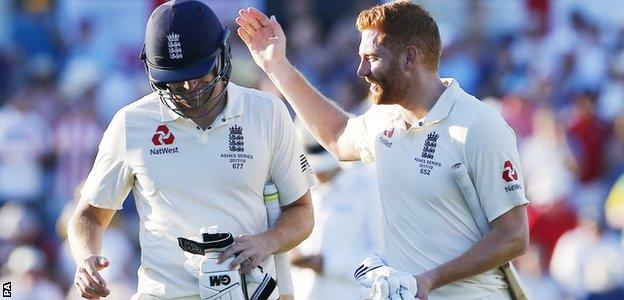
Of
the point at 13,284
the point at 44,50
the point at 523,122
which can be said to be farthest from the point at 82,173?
the point at 523,122

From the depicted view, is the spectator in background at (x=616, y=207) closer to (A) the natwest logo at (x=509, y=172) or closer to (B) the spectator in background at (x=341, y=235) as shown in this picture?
(B) the spectator in background at (x=341, y=235)

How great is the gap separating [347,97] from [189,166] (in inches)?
311

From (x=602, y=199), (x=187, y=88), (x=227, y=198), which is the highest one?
(x=187, y=88)

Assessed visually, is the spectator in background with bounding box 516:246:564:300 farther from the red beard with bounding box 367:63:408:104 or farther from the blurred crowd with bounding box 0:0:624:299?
the red beard with bounding box 367:63:408:104

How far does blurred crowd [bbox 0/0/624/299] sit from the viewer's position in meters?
12.8

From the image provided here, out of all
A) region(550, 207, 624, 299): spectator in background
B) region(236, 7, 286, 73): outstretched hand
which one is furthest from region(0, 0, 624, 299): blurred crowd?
region(236, 7, 286, 73): outstretched hand

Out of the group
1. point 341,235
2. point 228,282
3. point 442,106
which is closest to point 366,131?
point 442,106

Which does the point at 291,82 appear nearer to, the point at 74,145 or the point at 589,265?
the point at 589,265

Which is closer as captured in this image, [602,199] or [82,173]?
[602,199]

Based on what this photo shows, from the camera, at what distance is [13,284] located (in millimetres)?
12188

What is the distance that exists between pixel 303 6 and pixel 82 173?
304cm

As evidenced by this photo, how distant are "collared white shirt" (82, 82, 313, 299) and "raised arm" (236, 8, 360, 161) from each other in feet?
1.10

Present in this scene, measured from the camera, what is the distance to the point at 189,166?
21.1 feet

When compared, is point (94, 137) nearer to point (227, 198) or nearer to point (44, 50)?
point (44, 50)
